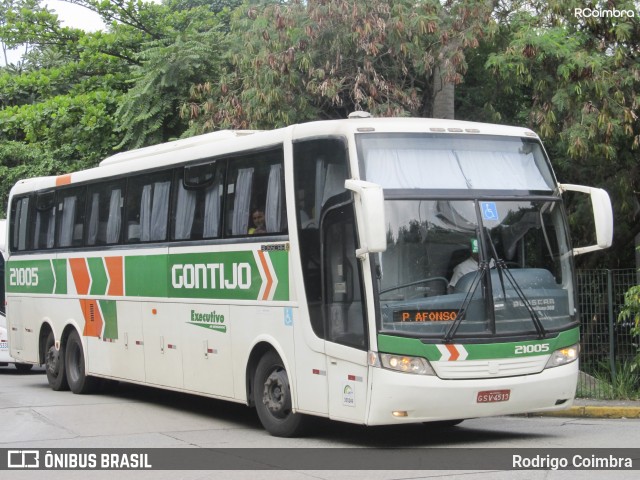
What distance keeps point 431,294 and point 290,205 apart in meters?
2.02

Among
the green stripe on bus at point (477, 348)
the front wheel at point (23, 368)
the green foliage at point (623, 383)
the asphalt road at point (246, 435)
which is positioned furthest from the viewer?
the front wheel at point (23, 368)

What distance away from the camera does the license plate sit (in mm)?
10484

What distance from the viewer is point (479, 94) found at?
2052 centimetres

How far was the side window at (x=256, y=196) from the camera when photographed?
1190 centimetres

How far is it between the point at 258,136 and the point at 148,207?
327cm

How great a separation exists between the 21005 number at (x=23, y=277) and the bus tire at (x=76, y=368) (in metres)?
1.73

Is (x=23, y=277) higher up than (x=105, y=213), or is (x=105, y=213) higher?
(x=105, y=213)

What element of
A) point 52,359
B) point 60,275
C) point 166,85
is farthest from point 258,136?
point 166,85

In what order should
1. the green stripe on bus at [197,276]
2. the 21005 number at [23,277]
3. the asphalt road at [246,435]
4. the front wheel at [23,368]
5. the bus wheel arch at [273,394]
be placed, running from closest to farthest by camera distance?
the asphalt road at [246,435] < the bus wheel arch at [273,394] < the green stripe on bus at [197,276] < the 21005 number at [23,277] < the front wheel at [23,368]

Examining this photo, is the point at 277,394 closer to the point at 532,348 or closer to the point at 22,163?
the point at 532,348

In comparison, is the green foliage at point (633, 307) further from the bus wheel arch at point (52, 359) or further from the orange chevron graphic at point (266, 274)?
the bus wheel arch at point (52, 359)

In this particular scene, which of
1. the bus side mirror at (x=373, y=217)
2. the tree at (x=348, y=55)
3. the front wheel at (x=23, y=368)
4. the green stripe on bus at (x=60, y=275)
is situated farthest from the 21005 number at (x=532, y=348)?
the front wheel at (x=23, y=368)

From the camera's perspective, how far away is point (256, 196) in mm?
12359
